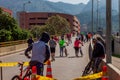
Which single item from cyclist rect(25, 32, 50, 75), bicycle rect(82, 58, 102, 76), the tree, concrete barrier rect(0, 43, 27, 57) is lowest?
concrete barrier rect(0, 43, 27, 57)

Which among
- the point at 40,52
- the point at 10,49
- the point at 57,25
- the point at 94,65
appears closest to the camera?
the point at 40,52

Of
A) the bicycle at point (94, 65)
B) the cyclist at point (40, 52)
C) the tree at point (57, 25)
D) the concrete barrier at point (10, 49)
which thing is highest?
the tree at point (57, 25)

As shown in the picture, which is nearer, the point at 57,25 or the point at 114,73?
the point at 114,73

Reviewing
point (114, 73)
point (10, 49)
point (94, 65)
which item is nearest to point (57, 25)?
point (10, 49)

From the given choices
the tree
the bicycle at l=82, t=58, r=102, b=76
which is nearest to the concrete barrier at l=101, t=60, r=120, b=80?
the bicycle at l=82, t=58, r=102, b=76

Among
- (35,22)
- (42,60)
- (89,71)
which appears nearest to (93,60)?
(89,71)

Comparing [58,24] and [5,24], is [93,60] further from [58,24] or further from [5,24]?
[58,24]

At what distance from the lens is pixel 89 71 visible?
15.1 meters

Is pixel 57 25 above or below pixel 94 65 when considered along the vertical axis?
above

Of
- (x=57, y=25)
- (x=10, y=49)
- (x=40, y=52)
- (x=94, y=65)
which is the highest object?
(x=57, y=25)

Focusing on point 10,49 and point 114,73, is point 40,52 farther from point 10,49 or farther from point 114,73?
point 10,49

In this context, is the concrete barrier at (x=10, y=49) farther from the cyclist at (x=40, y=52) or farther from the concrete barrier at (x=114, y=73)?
the cyclist at (x=40, y=52)

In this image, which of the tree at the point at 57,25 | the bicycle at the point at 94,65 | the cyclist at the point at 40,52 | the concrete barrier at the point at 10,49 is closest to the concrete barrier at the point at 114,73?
the bicycle at the point at 94,65

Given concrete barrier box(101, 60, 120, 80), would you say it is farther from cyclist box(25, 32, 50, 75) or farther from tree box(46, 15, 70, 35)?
tree box(46, 15, 70, 35)
